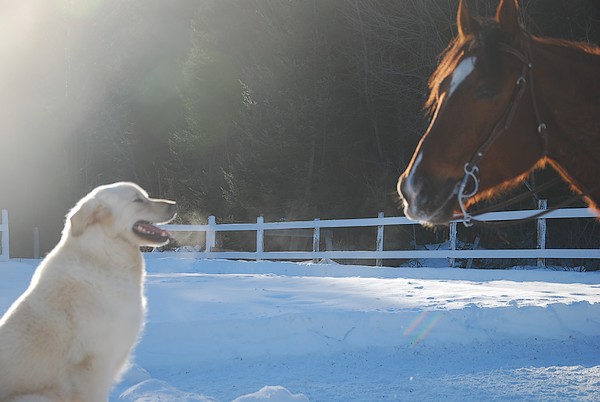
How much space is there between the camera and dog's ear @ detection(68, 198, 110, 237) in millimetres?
4121

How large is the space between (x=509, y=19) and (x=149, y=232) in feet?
9.37

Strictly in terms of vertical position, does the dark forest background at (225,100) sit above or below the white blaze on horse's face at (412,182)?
above

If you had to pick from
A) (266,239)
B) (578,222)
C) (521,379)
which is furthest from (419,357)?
(266,239)

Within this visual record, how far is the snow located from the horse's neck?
2.52 meters

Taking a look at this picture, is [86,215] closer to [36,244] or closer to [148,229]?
[148,229]

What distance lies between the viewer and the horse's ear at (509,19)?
10.5 feet

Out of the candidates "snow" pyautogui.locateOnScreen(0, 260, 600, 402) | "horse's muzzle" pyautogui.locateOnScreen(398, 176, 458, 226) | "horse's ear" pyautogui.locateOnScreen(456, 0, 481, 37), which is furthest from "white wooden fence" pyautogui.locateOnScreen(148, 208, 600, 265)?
"horse's muzzle" pyautogui.locateOnScreen(398, 176, 458, 226)

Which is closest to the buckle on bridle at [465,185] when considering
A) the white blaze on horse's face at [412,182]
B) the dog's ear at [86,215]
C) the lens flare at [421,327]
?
the white blaze on horse's face at [412,182]

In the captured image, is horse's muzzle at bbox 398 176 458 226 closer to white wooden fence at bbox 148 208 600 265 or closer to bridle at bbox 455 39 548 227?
bridle at bbox 455 39 548 227

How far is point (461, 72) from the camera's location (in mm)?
3273

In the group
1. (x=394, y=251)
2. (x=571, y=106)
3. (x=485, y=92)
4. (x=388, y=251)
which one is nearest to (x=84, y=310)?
(x=485, y=92)

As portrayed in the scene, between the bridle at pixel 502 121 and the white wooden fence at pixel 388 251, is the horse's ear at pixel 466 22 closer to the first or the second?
the bridle at pixel 502 121

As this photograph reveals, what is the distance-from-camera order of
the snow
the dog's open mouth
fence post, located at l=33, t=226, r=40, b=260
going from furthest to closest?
fence post, located at l=33, t=226, r=40, b=260 < the snow < the dog's open mouth

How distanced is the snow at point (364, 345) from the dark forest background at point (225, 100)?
1188cm
